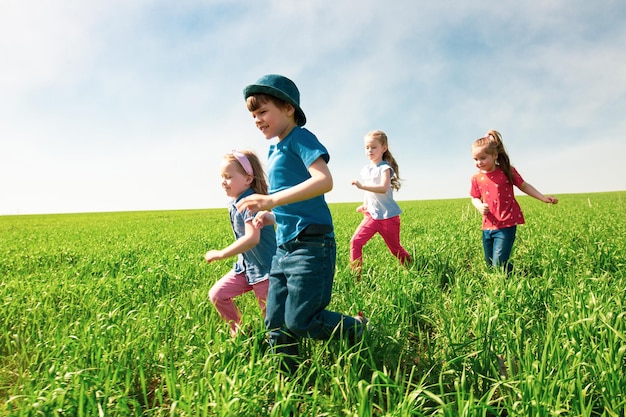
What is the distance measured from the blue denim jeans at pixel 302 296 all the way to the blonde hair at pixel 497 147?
3.04 metres

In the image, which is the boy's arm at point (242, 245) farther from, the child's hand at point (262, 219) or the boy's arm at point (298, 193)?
the boy's arm at point (298, 193)

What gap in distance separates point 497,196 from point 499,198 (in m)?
0.04

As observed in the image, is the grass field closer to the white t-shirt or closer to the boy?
the boy

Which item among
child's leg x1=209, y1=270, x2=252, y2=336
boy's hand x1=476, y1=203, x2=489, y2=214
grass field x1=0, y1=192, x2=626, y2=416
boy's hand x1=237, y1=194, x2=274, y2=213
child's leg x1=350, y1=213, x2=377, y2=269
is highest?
boy's hand x1=237, y1=194, x2=274, y2=213

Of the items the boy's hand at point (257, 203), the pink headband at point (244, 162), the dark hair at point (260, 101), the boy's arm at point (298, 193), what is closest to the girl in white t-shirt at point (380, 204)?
the pink headband at point (244, 162)

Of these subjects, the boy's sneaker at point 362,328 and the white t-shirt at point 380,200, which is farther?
the white t-shirt at point 380,200

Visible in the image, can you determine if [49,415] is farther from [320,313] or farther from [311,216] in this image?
[311,216]

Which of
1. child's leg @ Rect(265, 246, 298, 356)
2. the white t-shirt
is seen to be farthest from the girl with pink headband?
the white t-shirt

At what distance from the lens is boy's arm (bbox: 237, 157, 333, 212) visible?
2.25m

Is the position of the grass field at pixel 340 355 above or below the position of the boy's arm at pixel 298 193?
below

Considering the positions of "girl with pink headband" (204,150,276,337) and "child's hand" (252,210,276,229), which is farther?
"girl with pink headband" (204,150,276,337)

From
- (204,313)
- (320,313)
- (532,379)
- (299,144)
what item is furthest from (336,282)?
(532,379)

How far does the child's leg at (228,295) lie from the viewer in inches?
126

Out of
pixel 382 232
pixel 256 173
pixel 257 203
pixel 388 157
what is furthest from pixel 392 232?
pixel 257 203
